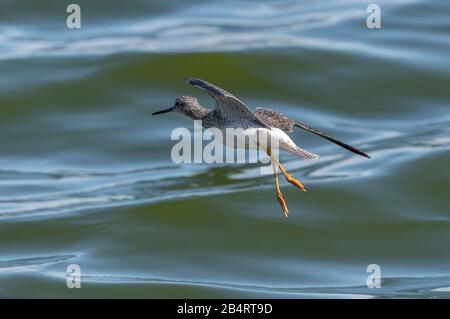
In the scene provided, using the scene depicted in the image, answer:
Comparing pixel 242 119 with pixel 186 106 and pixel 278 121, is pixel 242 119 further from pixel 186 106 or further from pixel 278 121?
pixel 186 106

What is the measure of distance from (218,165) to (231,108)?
7129mm

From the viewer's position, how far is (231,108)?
8672 millimetres

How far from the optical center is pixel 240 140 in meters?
8.70

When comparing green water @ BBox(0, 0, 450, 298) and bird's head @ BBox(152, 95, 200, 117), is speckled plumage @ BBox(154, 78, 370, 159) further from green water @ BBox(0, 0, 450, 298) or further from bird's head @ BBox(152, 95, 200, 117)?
green water @ BBox(0, 0, 450, 298)

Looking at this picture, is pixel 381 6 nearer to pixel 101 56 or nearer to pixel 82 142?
pixel 101 56

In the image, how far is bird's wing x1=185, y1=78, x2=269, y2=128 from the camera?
26.0 ft

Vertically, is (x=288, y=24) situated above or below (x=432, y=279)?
above

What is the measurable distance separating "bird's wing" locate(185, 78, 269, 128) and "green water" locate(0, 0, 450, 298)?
12.3 feet

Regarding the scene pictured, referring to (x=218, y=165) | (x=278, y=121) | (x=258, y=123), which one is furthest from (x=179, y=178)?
(x=258, y=123)

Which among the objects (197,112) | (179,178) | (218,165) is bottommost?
(197,112)

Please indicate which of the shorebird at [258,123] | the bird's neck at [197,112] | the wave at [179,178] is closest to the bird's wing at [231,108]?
the shorebird at [258,123]
